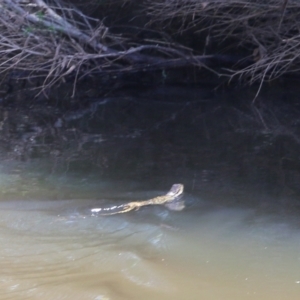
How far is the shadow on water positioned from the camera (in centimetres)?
389

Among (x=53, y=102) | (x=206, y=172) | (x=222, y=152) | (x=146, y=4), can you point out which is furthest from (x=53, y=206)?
(x=146, y=4)

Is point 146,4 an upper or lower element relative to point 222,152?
upper

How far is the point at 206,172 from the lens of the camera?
21.3ft

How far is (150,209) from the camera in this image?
529 centimetres

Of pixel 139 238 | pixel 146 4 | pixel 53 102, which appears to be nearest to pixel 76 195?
pixel 139 238

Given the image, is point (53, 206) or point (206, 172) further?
point (206, 172)

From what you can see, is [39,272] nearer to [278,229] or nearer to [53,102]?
[278,229]

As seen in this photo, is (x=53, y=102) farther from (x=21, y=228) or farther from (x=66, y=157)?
(x=21, y=228)

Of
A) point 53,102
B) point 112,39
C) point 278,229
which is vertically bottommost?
point 278,229

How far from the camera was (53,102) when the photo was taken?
11.7 m

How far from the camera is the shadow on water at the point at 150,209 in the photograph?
153 inches

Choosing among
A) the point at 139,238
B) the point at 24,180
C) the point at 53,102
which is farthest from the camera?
the point at 53,102

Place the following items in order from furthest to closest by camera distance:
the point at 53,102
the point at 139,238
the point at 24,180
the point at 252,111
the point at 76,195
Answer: the point at 53,102 < the point at 252,111 < the point at 24,180 < the point at 76,195 < the point at 139,238

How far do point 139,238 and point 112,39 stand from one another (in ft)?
27.2
